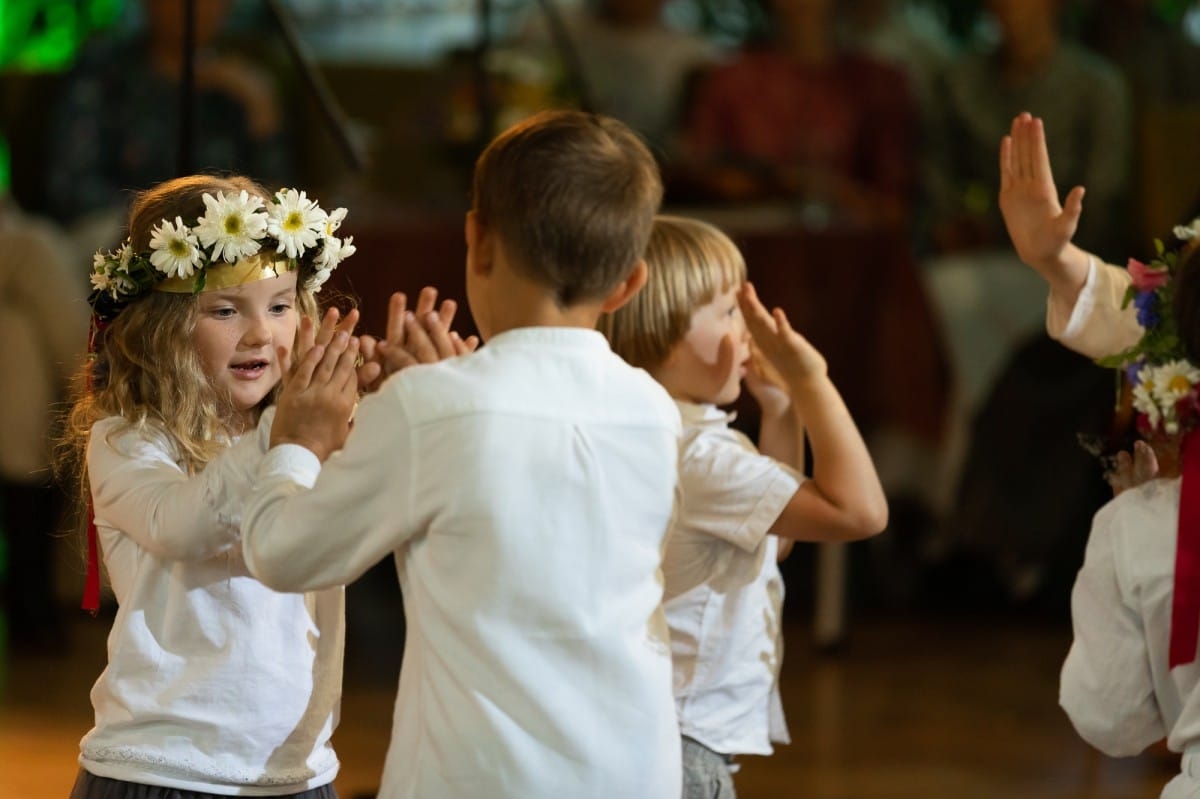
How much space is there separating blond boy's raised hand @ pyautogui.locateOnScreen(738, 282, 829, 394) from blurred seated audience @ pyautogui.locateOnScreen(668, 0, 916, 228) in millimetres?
3290

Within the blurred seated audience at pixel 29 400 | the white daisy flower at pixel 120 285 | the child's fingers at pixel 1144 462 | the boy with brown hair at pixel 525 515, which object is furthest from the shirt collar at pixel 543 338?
the blurred seated audience at pixel 29 400

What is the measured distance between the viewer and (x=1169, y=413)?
7.04ft

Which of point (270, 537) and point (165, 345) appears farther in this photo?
point (165, 345)

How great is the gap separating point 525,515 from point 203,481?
16.1 inches

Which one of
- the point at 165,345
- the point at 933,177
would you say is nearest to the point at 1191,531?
the point at 165,345

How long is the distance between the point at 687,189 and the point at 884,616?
1376 mm

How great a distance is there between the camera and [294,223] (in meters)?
2.15

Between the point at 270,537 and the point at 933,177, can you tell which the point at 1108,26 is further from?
the point at 270,537

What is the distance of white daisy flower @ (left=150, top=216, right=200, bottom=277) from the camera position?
209cm

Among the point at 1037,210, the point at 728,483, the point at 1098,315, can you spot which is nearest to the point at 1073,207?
the point at 1037,210

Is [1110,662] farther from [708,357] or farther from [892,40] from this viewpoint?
[892,40]

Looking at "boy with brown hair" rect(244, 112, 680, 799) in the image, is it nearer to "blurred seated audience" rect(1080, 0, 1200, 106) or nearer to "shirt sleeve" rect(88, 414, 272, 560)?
"shirt sleeve" rect(88, 414, 272, 560)

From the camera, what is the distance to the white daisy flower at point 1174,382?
2137mm

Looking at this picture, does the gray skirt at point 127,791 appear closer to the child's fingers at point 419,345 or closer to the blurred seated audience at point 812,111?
the child's fingers at point 419,345
